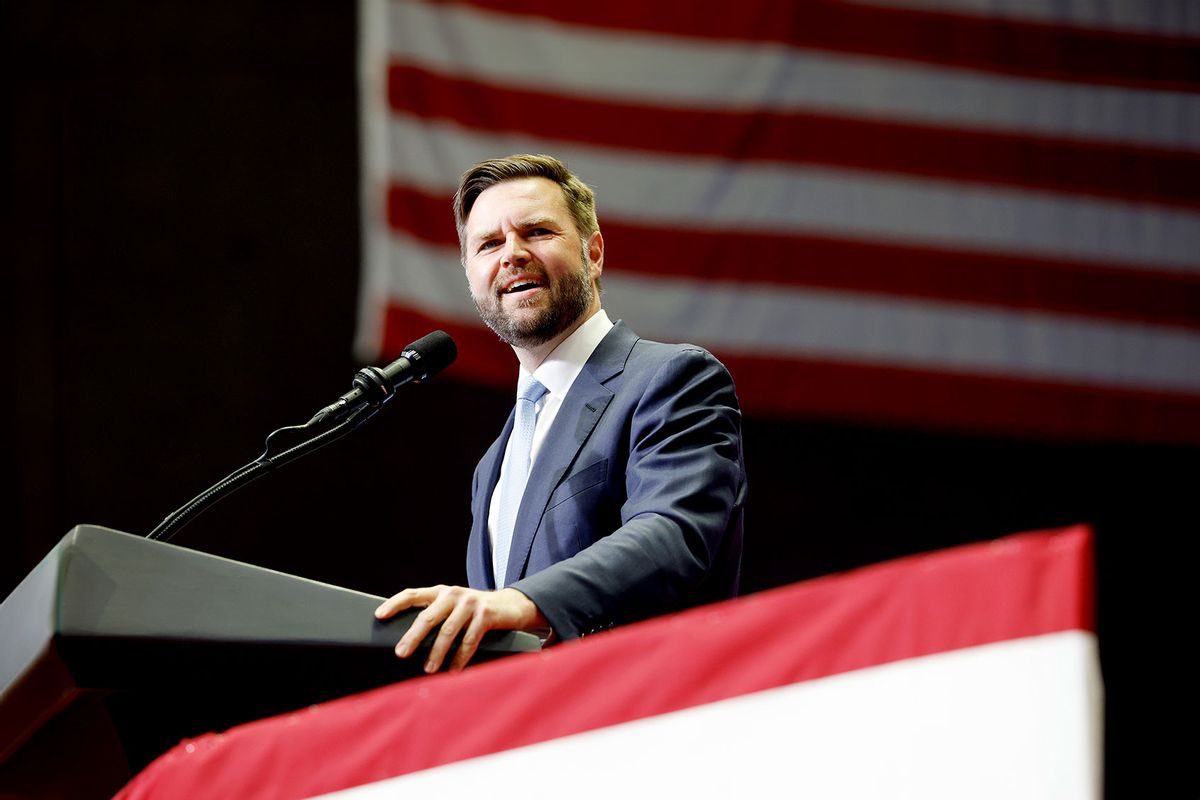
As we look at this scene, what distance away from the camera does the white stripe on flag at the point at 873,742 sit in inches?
23.1

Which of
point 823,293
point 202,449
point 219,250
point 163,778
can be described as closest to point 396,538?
point 202,449

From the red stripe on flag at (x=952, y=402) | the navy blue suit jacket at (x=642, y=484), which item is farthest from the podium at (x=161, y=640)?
the red stripe on flag at (x=952, y=402)

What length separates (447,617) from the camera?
101cm

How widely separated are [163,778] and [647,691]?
1.08 feet

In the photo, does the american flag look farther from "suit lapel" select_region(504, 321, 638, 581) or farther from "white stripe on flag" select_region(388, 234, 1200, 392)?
"suit lapel" select_region(504, 321, 638, 581)

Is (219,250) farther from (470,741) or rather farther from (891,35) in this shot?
(470,741)

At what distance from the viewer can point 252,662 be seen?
941 millimetres

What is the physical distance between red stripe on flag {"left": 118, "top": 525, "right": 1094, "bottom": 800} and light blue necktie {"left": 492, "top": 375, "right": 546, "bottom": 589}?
0.81 metres

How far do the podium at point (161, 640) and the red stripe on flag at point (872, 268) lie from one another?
2.52 metres

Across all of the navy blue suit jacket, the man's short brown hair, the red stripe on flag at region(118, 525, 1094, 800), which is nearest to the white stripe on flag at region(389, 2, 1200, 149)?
the man's short brown hair

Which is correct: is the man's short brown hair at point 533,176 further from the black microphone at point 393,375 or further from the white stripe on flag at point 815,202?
the white stripe on flag at point 815,202

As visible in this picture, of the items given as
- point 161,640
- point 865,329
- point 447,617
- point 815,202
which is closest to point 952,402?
point 865,329

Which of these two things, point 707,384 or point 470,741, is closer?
point 470,741

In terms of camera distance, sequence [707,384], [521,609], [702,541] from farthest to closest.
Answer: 1. [707,384]
2. [702,541]
3. [521,609]
